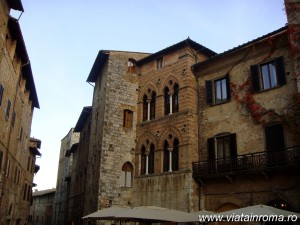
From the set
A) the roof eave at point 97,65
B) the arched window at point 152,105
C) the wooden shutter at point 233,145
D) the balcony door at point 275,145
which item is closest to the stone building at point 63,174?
the roof eave at point 97,65

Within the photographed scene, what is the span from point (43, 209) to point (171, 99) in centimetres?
4674

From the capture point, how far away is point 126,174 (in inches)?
818

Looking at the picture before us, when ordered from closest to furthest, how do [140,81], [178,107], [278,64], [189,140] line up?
[278,64], [189,140], [178,107], [140,81]

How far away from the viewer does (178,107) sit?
19547 millimetres

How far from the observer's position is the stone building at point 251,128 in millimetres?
14820


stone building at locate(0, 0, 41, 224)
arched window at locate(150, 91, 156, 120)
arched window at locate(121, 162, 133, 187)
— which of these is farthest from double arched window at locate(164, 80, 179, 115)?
stone building at locate(0, 0, 41, 224)

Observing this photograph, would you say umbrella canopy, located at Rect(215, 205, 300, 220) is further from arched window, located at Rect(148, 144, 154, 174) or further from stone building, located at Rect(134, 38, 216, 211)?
arched window, located at Rect(148, 144, 154, 174)

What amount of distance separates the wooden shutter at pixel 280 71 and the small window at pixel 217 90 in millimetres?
2887

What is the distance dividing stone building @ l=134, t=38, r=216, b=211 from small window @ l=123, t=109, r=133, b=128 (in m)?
0.52

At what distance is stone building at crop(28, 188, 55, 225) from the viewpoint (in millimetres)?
55447

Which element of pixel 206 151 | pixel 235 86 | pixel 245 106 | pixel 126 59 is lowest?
pixel 206 151

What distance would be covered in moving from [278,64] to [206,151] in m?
5.81

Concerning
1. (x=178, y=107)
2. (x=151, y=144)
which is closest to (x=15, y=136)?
(x=151, y=144)

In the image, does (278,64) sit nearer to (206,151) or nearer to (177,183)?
(206,151)
